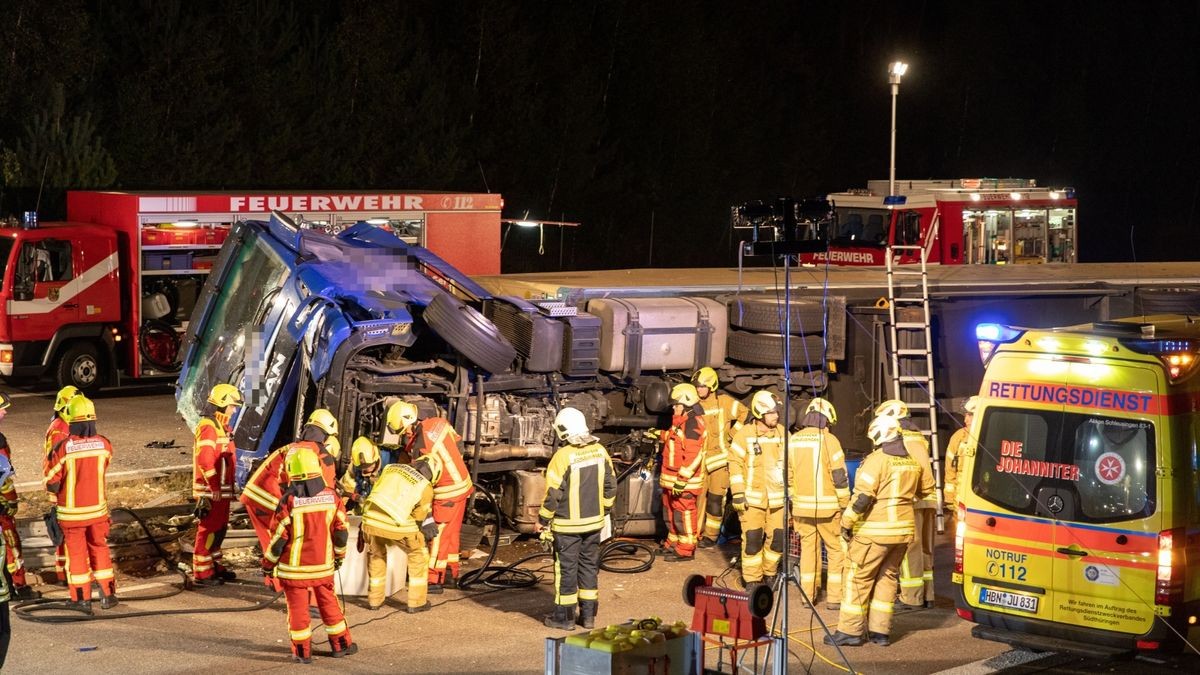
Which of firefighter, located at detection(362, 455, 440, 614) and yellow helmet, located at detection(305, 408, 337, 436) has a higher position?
yellow helmet, located at detection(305, 408, 337, 436)

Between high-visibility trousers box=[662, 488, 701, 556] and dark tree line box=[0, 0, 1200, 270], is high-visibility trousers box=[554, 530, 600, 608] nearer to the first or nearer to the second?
high-visibility trousers box=[662, 488, 701, 556]

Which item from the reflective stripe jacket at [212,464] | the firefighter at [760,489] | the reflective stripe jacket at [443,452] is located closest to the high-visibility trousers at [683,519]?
the firefighter at [760,489]

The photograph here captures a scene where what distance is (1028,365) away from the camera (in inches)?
369

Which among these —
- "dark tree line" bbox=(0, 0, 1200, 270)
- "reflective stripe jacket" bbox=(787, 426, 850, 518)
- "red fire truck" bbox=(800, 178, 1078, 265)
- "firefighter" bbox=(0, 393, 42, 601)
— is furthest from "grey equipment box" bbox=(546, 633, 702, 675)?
"dark tree line" bbox=(0, 0, 1200, 270)

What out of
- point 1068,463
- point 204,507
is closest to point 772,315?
point 1068,463

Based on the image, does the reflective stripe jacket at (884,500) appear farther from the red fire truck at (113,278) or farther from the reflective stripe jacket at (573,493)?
the red fire truck at (113,278)

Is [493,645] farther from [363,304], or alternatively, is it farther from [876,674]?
[363,304]

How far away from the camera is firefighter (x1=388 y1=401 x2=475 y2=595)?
10922 millimetres

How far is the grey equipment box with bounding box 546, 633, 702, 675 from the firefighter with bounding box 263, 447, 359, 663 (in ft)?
8.44

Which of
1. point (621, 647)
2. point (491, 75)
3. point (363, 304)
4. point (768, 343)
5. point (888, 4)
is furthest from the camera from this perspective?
point (888, 4)

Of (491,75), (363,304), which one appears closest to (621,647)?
(363,304)

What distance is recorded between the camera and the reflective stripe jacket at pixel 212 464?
11.1 m

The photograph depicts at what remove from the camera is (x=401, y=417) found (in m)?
11.2

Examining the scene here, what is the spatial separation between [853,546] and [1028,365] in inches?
63.6
